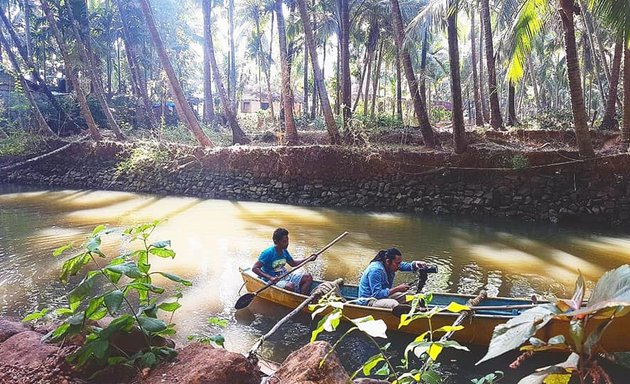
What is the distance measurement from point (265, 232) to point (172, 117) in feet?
74.5

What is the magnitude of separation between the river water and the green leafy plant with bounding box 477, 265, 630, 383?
163 inches

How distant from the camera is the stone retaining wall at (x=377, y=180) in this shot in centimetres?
1312

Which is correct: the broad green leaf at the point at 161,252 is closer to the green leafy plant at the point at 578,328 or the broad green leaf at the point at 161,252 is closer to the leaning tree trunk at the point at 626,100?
the green leafy plant at the point at 578,328

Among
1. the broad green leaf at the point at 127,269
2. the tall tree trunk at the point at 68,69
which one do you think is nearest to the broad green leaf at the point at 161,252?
the broad green leaf at the point at 127,269

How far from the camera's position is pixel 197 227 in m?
13.2

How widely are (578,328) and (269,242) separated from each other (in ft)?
33.7

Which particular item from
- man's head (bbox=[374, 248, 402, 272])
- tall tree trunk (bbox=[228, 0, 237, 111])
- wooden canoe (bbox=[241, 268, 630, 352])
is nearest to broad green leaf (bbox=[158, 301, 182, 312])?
wooden canoe (bbox=[241, 268, 630, 352])

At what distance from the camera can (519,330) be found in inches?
57.6

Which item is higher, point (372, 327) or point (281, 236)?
point (372, 327)

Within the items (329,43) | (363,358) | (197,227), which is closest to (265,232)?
(197,227)

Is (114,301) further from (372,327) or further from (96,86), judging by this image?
(96,86)

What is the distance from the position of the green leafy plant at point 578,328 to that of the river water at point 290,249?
4.13 m

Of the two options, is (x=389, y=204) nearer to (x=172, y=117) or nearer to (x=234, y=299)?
(x=234, y=299)

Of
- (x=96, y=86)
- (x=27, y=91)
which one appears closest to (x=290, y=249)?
(x=96, y=86)
